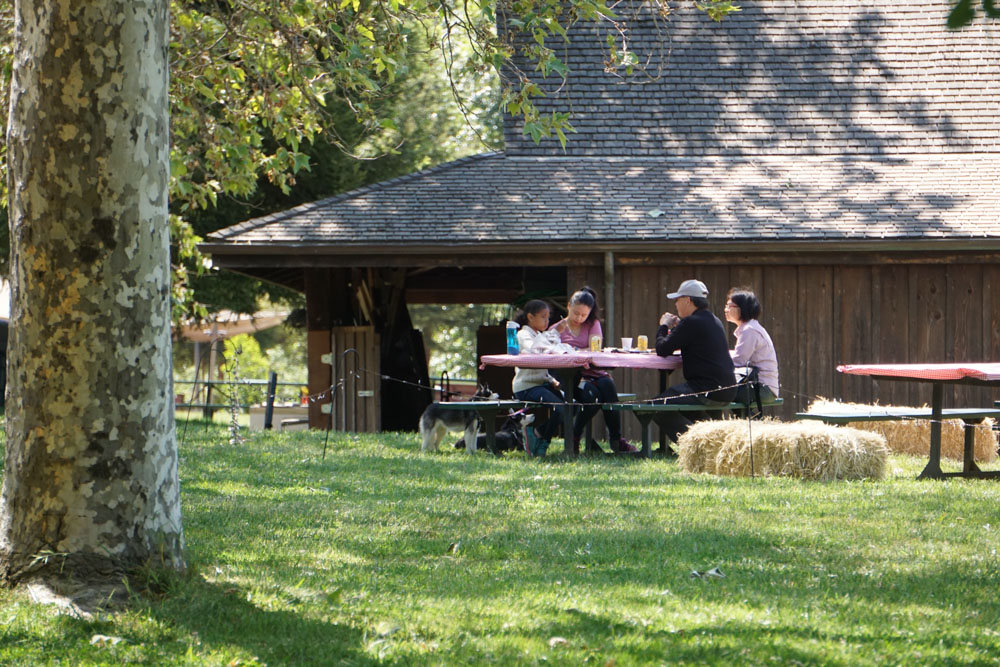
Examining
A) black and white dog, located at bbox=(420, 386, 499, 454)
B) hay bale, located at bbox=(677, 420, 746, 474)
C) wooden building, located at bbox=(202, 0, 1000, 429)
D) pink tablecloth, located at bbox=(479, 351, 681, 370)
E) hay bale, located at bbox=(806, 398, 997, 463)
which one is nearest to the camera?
hay bale, located at bbox=(677, 420, 746, 474)

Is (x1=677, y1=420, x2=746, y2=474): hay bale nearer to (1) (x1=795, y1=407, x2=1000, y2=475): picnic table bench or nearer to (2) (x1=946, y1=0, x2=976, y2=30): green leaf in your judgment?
(1) (x1=795, y1=407, x2=1000, y2=475): picnic table bench

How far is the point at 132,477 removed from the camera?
4594 mm

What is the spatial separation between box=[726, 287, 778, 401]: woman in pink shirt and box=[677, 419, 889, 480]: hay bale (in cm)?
149

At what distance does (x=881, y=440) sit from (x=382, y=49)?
4788 mm

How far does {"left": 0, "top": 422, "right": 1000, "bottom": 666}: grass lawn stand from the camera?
13.5ft

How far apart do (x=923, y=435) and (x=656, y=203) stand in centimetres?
436

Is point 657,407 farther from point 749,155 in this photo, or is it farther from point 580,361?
point 749,155

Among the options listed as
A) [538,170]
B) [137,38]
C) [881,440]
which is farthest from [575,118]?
[137,38]

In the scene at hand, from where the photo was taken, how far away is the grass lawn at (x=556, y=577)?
4.13 meters

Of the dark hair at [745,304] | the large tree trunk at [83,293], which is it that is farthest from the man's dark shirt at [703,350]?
the large tree trunk at [83,293]

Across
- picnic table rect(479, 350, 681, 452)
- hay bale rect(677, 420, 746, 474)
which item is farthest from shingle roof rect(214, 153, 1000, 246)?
hay bale rect(677, 420, 746, 474)

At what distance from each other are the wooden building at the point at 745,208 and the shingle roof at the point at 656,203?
35 mm

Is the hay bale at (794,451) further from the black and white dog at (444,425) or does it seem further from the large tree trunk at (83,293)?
the large tree trunk at (83,293)

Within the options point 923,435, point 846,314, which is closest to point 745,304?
point 923,435
